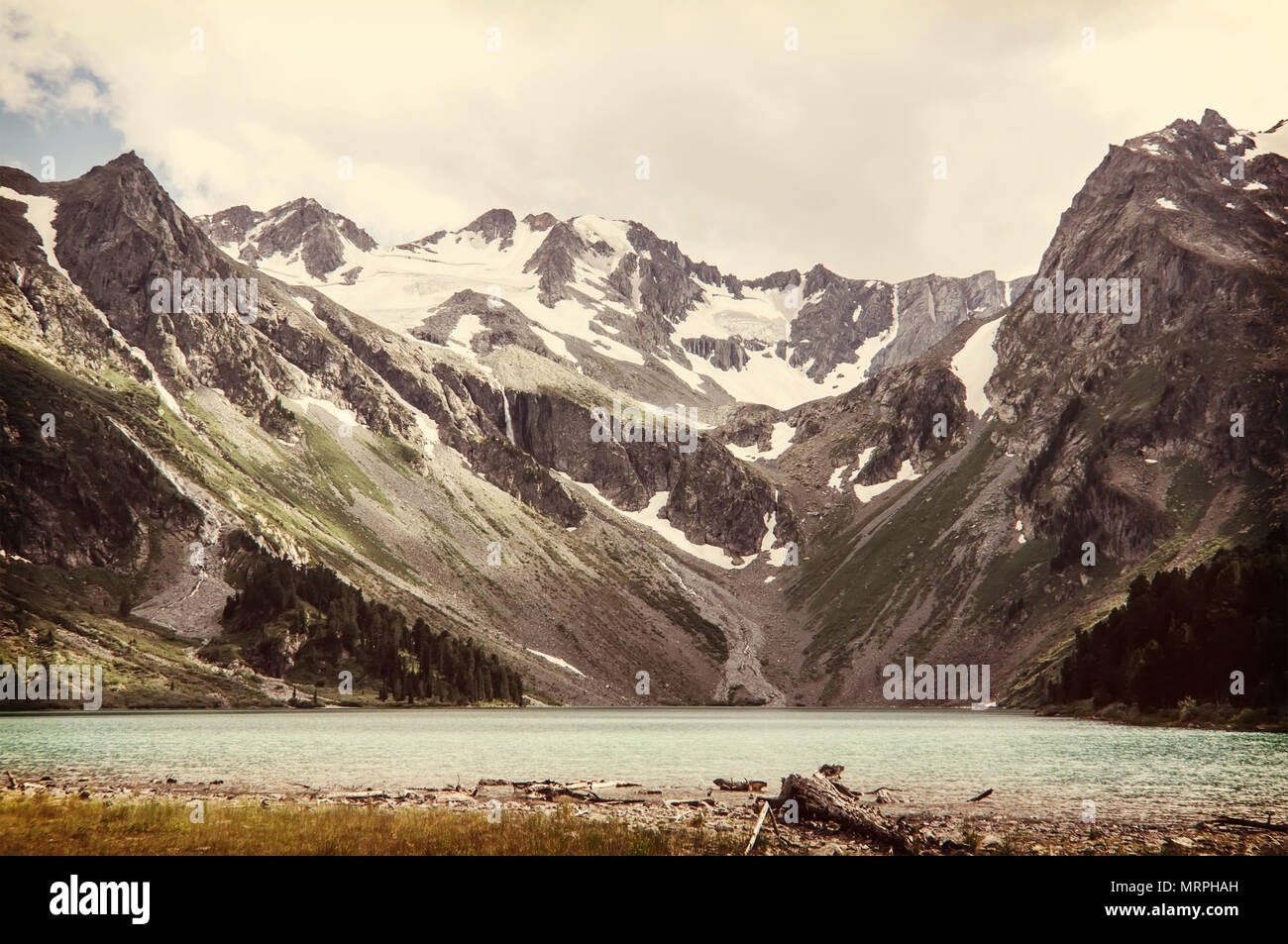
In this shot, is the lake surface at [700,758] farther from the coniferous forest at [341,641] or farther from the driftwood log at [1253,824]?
the coniferous forest at [341,641]

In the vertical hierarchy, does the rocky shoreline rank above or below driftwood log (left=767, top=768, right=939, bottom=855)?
below

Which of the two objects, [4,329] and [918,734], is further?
[4,329]

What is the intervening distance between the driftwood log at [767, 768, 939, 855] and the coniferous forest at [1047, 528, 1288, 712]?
85.3 metres

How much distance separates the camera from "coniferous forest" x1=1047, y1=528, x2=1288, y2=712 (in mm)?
99875

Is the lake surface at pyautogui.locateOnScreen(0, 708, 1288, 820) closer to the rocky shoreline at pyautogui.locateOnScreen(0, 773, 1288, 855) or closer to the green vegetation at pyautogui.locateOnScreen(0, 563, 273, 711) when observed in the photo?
the rocky shoreline at pyautogui.locateOnScreen(0, 773, 1288, 855)

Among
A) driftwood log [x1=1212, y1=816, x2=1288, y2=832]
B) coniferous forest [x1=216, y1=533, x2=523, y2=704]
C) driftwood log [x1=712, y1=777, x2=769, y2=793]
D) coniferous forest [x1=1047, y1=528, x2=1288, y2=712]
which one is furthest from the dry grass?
coniferous forest [x1=216, y1=533, x2=523, y2=704]

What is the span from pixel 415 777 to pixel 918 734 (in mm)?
69644

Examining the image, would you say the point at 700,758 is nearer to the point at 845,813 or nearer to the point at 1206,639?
the point at 845,813

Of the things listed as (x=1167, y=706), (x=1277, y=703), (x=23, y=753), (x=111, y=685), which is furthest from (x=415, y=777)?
(x=111, y=685)

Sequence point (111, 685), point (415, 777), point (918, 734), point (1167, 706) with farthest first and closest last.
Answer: point (111, 685), point (1167, 706), point (918, 734), point (415, 777)
